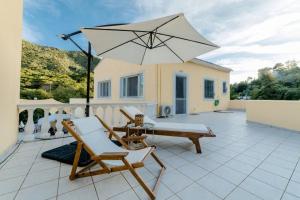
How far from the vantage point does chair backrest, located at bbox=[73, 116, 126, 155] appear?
2.06 m

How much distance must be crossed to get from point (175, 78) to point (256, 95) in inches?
399

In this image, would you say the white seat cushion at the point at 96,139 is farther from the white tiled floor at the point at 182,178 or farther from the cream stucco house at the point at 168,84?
the cream stucco house at the point at 168,84

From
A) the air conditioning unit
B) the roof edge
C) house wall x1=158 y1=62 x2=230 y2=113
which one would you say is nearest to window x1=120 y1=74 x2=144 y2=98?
house wall x1=158 y1=62 x2=230 y2=113

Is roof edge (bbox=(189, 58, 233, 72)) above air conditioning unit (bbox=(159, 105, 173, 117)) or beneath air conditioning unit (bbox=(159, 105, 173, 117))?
above

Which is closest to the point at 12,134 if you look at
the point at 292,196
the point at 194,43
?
the point at 194,43

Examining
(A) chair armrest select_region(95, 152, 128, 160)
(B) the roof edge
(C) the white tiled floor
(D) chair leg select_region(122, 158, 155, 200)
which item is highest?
(B) the roof edge

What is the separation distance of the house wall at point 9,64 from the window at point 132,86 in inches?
211

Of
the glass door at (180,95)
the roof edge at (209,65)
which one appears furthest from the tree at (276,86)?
the glass door at (180,95)

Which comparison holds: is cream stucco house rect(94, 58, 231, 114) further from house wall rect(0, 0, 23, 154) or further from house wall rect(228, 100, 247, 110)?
house wall rect(0, 0, 23, 154)

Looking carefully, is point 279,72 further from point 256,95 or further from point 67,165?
point 67,165

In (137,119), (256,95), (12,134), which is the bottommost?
(12,134)

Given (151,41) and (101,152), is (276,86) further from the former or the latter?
(101,152)

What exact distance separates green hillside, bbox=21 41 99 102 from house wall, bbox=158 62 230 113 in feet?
39.0

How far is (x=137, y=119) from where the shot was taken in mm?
3346
